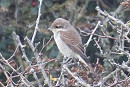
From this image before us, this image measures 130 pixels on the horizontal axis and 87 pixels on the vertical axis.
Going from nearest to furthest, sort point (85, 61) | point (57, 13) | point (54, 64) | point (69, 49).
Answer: point (85, 61)
point (69, 49)
point (54, 64)
point (57, 13)

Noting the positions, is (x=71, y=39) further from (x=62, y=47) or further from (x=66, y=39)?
(x=62, y=47)

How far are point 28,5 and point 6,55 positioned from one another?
875 millimetres

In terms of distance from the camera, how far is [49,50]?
6.20m

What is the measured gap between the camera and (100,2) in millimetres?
6695

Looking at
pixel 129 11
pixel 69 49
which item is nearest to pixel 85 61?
pixel 69 49

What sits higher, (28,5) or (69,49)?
(28,5)

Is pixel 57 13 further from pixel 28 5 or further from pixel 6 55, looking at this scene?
pixel 6 55

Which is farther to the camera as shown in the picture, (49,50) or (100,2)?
(100,2)

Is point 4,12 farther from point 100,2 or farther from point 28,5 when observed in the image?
point 100,2

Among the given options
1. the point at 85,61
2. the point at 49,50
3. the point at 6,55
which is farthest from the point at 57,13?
the point at 85,61

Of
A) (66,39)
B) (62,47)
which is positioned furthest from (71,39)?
(62,47)

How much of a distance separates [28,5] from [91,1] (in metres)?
1.07

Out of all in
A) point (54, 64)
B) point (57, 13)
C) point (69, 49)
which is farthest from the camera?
point (57, 13)

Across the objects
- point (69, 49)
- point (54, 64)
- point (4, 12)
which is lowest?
point (54, 64)
